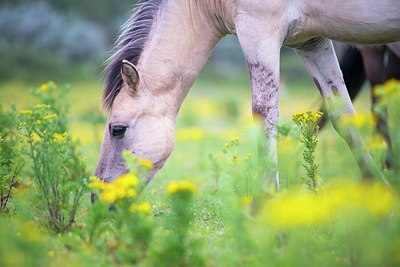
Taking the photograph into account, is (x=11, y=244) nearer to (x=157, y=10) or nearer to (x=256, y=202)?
(x=256, y=202)

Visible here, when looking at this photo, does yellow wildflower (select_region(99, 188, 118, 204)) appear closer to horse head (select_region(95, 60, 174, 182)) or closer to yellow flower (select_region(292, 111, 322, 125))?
yellow flower (select_region(292, 111, 322, 125))

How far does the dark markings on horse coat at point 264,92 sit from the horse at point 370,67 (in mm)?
2722

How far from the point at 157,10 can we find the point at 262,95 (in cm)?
128

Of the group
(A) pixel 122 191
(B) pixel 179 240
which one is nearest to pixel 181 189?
(B) pixel 179 240

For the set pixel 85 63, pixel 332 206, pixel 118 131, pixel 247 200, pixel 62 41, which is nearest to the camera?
pixel 332 206

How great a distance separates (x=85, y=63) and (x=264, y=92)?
2863cm

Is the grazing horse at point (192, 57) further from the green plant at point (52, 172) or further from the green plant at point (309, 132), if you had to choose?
the green plant at point (52, 172)

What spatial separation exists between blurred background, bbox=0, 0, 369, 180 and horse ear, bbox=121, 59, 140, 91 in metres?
12.5

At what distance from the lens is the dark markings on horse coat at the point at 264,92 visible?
4.36m

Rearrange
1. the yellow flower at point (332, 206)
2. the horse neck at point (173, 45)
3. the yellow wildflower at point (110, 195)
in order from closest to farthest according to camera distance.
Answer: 1. the yellow flower at point (332, 206)
2. the yellow wildflower at point (110, 195)
3. the horse neck at point (173, 45)

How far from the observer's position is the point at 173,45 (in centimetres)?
489

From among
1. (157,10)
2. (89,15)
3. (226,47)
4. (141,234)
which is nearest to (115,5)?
(89,15)

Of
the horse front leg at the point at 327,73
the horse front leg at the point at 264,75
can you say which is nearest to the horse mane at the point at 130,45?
the horse front leg at the point at 264,75

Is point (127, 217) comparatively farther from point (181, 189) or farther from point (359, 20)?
point (359, 20)
